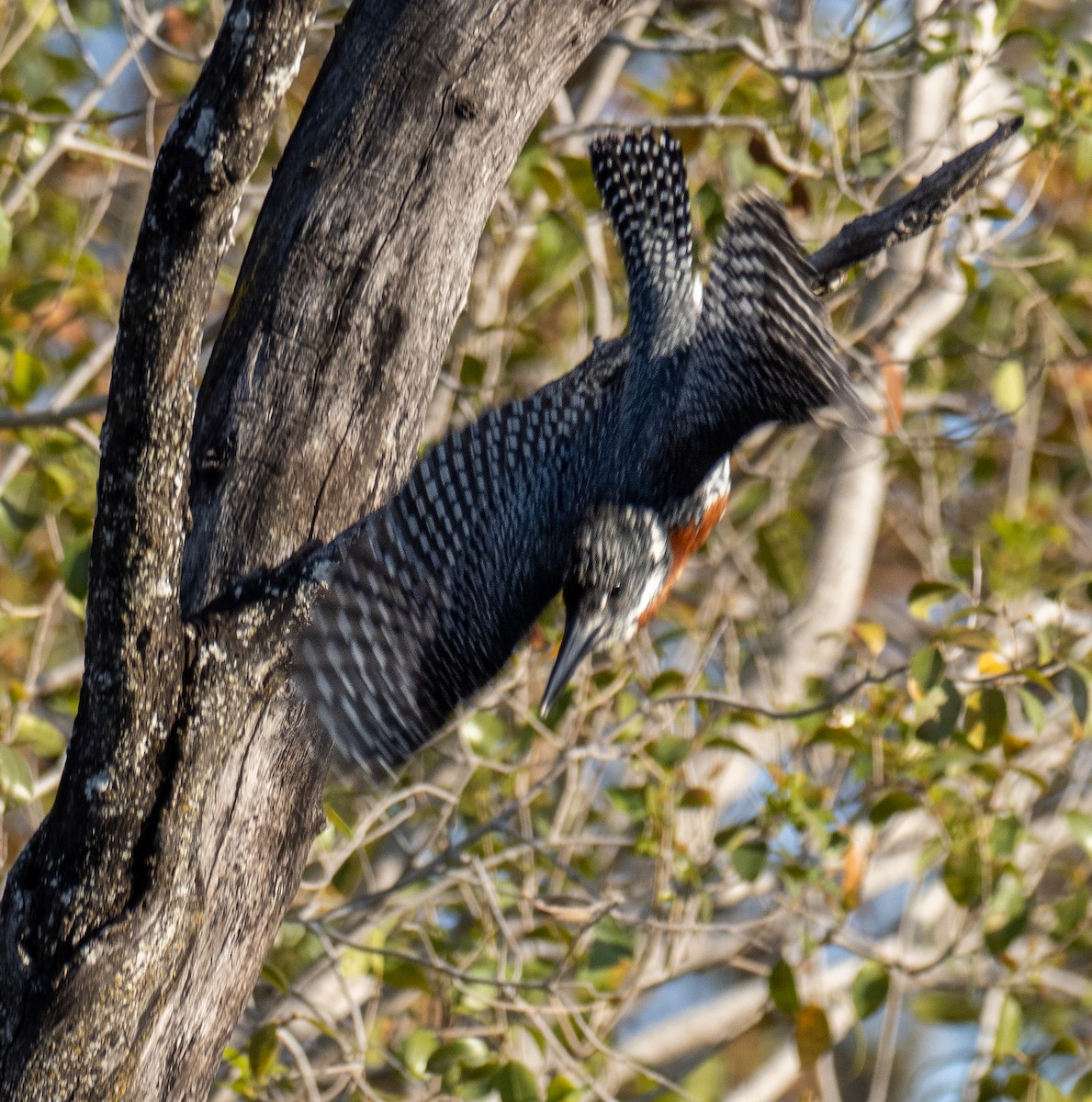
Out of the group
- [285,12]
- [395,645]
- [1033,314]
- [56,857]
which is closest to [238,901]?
[56,857]

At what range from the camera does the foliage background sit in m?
3.67

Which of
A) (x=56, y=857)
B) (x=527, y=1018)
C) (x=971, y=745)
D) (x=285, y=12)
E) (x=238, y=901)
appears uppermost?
(x=285, y=12)

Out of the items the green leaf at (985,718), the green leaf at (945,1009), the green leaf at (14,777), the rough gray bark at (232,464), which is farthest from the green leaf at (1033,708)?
the green leaf at (14,777)

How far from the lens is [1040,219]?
23.8 ft

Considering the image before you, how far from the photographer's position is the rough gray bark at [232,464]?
1.88 meters

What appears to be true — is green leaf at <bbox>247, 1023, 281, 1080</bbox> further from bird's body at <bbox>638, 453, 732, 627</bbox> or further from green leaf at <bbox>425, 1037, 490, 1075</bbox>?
bird's body at <bbox>638, 453, 732, 627</bbox>

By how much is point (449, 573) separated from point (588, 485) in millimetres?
532

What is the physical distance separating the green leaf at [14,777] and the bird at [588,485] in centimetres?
104

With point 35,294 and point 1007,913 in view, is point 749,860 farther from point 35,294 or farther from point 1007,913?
point 35,294

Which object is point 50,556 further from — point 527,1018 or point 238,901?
point 238,901

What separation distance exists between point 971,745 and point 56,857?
2.50m

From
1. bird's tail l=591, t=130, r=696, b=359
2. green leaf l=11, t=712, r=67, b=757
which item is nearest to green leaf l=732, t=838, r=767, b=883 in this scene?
bird's tail l=591, t=130, r=696, b=359

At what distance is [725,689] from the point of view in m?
4.98

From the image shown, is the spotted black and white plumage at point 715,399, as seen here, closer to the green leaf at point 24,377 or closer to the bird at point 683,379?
the bird at point 683,379
